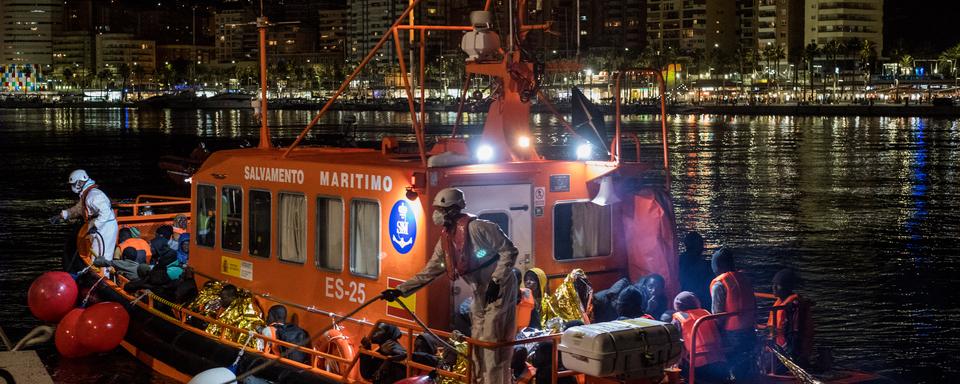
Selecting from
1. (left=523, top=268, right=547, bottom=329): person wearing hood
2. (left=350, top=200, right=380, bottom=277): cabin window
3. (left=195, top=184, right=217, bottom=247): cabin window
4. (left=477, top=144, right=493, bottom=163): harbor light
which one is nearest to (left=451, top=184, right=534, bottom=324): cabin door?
(left=523, top=268, right=547, bottom=329): person wearing hood

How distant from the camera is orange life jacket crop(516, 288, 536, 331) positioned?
9016 mm

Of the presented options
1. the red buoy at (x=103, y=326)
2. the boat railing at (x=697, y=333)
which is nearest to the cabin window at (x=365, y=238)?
the boat railing at (x=697, y=333)

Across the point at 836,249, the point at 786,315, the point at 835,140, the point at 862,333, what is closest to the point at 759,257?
the point at 836,249

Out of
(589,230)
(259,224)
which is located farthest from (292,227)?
(589,230)

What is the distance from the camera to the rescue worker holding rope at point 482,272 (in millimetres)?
7434

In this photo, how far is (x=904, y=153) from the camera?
65812mm

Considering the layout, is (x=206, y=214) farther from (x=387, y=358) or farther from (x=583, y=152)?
(x=583, y=152)

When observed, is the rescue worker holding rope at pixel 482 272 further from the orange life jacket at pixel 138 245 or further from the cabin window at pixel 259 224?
the orange life jacket at pixel 138 245

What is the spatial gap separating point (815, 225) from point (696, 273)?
22365 millimetres

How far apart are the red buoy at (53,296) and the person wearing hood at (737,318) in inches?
361

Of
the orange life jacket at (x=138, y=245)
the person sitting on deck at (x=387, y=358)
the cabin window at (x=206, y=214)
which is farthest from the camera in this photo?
the orange life jacket at (x=138, y=245)

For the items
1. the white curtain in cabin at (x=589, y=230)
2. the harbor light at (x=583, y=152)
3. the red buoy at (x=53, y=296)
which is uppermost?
the harbor light at (x=583, y=152)

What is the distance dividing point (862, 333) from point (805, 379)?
Result: 10145 mm

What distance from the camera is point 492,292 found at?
7438 mm
